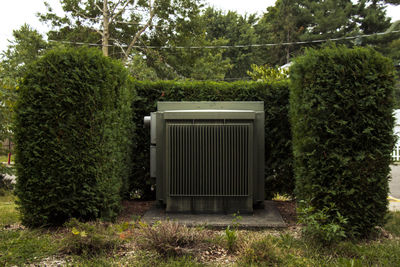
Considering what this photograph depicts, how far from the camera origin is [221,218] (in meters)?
4.30

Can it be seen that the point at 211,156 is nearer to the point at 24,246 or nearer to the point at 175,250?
the point at 175,250

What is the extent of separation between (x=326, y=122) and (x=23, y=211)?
352cm

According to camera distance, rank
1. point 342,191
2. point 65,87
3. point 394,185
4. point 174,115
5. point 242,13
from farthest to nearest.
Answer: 1. point 242,13
2. point 394,185
3. point 174,115
4. point 65,87
5. point 342,191

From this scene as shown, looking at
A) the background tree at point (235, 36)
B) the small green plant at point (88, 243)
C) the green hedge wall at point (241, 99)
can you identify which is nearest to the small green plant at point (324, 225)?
the green hedge wall at point (241, 99)

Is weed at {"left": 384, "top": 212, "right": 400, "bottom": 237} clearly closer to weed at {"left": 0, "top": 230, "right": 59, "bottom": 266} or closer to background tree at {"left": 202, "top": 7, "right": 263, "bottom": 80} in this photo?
weed at {"left": 0, "top": 230, "right": 59, "bottom": 266}

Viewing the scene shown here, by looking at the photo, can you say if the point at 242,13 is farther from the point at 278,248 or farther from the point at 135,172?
the point at 278,248

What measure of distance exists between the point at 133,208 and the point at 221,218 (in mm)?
1497

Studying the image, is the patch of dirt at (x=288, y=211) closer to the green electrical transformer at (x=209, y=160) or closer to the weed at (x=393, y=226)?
the green electrical transformer at (x=209, y=160)

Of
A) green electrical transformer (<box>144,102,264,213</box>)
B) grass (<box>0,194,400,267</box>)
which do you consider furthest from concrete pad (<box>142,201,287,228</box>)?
grass (<box>0,194,400,267</box>)

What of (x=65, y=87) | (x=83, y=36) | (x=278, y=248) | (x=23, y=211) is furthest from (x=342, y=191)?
(x=83, y=36)

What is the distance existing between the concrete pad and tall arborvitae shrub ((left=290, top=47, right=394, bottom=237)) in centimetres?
67

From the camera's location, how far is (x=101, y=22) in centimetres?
2003

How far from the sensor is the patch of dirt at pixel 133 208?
4.54 m

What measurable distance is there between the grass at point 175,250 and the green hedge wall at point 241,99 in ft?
6.39
